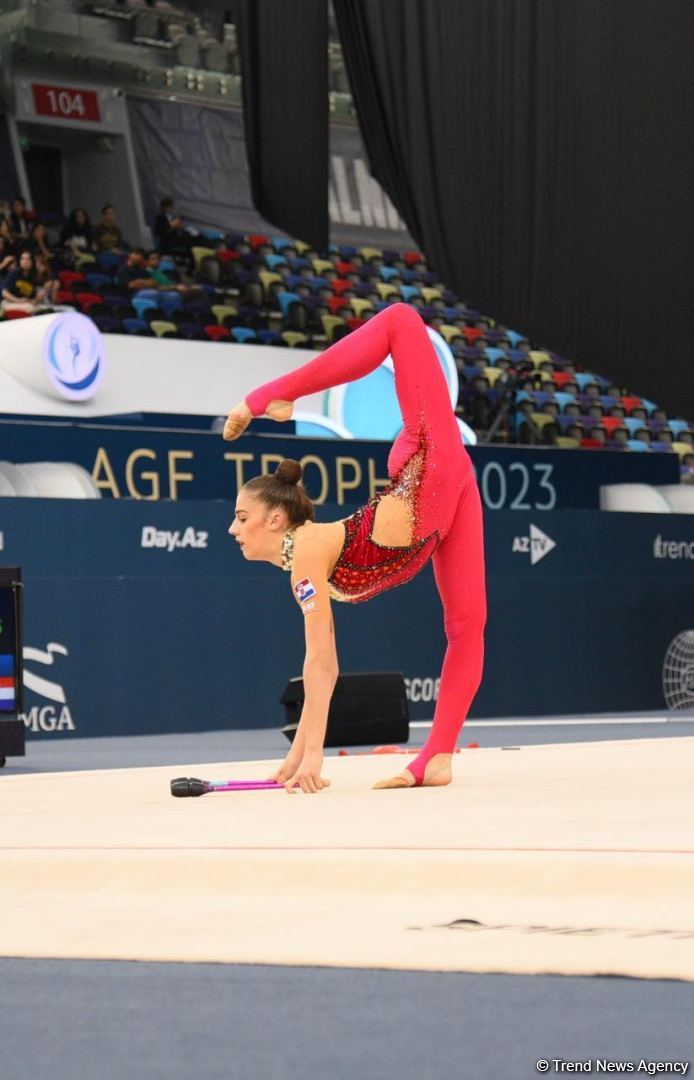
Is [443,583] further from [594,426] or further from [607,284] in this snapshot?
[594,426]

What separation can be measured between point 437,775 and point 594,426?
42.6ft

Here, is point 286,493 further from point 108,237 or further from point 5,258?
point 108,237

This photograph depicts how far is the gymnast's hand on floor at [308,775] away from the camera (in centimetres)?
382

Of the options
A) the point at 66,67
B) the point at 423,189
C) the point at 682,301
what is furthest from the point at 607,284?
the point at 66,67

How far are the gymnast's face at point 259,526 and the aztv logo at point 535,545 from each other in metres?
6.65

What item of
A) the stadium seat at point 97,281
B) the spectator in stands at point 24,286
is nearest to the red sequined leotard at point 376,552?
the spectator in stands at point 24,286

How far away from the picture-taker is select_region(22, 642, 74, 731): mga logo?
335 inches

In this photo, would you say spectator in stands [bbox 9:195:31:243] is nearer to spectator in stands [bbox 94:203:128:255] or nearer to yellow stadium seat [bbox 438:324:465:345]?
spectator in stands [bbox 94:203:128:255]

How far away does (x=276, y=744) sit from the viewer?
767cm

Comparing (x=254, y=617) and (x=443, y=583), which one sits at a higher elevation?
(x=443, y=583)

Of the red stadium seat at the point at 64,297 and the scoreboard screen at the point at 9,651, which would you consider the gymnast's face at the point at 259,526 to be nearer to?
the scoreboard screen at the point at 9,651

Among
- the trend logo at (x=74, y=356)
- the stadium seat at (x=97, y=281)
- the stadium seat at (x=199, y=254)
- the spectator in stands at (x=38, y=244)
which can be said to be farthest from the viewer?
the stadium seat at (x=199, y=254)

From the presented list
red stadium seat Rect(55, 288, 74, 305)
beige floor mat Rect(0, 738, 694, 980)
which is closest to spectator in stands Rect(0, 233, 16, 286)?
red stadium seat Rect(55, 288, 74, 305)

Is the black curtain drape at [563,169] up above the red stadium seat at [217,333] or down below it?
above
